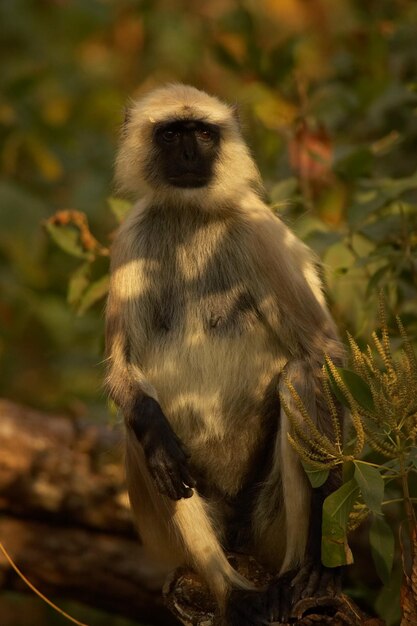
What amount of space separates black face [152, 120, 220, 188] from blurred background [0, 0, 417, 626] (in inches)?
13.7

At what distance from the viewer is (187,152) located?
4.29 metres

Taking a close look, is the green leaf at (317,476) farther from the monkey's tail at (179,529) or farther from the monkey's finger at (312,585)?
the monkey's tail at (179,529)

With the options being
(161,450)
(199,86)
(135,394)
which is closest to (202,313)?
(135,394)

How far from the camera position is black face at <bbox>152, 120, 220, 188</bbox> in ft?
13.9

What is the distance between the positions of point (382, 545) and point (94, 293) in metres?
1.94

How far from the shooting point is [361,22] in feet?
22.0

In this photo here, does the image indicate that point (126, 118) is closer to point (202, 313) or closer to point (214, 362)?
point (202, 313)

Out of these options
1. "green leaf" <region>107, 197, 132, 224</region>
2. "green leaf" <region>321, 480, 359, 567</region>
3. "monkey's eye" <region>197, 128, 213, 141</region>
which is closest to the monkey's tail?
"green leaf" <region>321, 480, 359, 567</region>

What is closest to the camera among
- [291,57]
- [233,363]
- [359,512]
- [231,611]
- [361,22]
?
[359,512]

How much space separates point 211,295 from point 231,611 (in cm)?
107

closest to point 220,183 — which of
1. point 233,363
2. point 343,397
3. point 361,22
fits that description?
point 233,363

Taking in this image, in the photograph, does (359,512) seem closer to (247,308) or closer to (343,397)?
(343,397)

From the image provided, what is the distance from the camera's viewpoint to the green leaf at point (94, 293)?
15.7 feet

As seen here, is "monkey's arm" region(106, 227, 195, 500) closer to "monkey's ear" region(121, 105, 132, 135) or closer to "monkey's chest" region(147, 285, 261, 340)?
"monkey's chest" region(147, 285, 261, 340)
